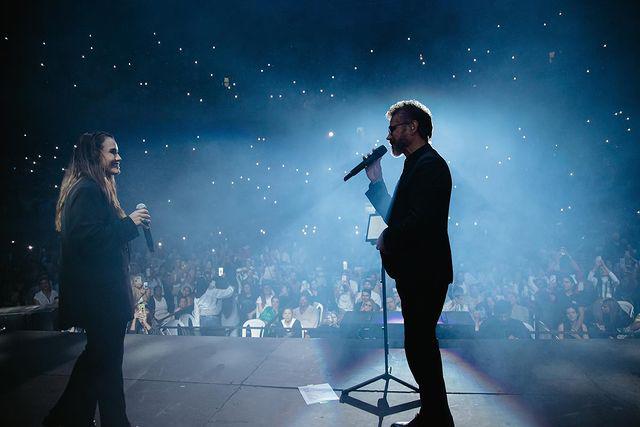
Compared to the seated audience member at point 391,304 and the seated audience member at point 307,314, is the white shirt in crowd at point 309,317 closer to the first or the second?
the seated audience member at point 307,314

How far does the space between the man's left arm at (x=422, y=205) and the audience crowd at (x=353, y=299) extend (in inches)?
118

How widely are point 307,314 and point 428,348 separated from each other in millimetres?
4472

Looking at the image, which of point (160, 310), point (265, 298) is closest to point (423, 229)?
point (265, 298)

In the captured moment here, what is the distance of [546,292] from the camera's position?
5414 millimetres

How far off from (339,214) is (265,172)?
3.60m

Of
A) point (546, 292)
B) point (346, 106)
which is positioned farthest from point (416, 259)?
point (346, 106)

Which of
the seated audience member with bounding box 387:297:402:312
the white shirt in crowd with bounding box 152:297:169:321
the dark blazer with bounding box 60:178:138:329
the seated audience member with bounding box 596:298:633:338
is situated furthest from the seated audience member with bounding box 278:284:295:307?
the dark blazer with bounding box 60:178:138:329

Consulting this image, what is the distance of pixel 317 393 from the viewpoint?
2.55 metres

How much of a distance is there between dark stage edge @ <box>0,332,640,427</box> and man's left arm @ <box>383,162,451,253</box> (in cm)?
117

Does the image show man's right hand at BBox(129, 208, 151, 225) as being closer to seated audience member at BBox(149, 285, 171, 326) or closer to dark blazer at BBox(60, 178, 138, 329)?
dark blazer at BBox(60, 178, 138, 329)

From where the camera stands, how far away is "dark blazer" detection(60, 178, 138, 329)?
68.3 inches

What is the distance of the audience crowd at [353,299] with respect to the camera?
5059 mm

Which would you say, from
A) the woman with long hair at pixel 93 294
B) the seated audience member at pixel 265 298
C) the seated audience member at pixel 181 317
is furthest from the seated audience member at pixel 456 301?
the woman with long hair at pixel 93 294

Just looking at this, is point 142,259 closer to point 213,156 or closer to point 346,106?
point 213,156
